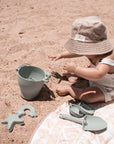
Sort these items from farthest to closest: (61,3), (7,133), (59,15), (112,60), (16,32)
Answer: (61,3) < (59,15) < (16,32) < (112,60) < (7,133)

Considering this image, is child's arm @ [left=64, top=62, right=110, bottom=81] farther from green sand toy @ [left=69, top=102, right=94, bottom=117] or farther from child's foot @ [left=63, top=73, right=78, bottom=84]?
child's foot @ [left=63, top=73, right=78, bottom=84]

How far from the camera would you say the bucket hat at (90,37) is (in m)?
1.42

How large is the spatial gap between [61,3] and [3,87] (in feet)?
8.41

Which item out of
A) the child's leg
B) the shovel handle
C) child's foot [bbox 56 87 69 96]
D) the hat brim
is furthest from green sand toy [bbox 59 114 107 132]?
the hat brim

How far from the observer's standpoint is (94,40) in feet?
4.76

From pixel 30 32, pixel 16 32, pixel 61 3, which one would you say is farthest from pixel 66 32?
pixel 61 3

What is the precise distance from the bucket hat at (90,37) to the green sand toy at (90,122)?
476mm

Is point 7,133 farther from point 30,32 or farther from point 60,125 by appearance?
point 30,32

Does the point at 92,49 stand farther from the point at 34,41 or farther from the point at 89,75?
the point at 34,41

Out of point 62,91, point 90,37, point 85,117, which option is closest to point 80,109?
point 85,117

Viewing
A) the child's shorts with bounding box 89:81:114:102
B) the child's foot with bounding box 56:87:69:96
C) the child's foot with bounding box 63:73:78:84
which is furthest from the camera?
the child's foot with bounding box 63:73:78:84

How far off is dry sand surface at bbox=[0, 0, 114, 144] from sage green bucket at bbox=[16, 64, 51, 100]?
0.27 ft

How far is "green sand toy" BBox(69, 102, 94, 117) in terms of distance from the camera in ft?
5.06

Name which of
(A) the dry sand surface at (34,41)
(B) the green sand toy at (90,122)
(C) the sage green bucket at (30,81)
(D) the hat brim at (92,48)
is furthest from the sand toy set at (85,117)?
(D) the hat brim at (92,48)
